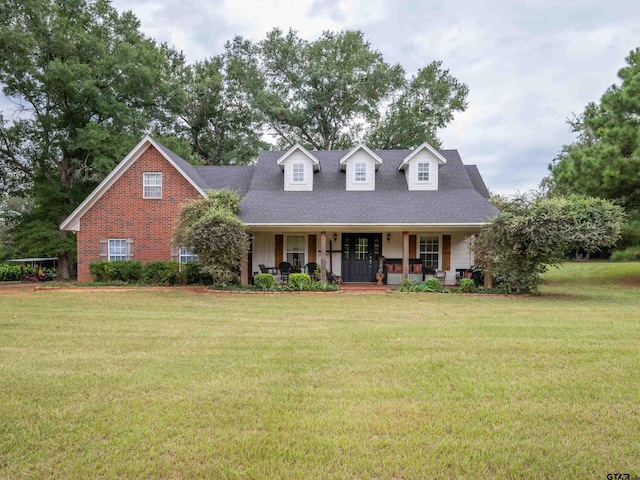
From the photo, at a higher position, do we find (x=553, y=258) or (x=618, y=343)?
(x=553, y=258)

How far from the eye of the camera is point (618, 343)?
6.12m

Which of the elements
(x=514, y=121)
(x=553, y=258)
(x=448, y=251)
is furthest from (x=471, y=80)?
(x=553, y=258)

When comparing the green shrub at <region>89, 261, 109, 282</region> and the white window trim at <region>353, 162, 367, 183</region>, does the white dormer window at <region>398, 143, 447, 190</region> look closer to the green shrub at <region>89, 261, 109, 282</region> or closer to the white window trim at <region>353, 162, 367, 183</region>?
the white window trim at <region>353, 162, 367, 183</region>

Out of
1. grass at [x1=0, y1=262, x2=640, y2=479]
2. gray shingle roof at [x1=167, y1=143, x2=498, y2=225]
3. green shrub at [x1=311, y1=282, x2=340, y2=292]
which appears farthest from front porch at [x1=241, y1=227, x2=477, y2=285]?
grass at [x1=0, y1=262, x2=640, y2=479]

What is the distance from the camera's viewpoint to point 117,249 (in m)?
16.2

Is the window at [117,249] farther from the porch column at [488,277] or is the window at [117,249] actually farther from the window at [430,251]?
the porch column at [488,277]

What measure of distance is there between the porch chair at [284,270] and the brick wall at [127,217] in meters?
4.82

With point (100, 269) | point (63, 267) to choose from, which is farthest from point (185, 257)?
point (63, 267)

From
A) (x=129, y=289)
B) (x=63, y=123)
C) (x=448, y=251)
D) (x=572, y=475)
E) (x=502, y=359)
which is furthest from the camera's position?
(x=63, y=123)

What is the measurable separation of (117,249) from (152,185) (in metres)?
3.18

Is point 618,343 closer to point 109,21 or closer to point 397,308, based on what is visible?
point 397,308

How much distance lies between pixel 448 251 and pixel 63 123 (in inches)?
873

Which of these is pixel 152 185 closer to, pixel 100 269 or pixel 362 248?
pixel 100 269

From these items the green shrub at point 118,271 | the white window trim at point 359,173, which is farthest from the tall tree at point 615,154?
the green shrub at point 118,271
